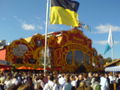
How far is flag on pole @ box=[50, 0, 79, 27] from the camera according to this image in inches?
711

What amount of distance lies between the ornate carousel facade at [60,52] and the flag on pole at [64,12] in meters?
12.2

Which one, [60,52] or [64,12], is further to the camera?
[60,52]

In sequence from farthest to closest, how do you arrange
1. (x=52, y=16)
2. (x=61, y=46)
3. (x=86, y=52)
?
(x=86, y=52) → (x=61, y=46) → (x=52, y=16)

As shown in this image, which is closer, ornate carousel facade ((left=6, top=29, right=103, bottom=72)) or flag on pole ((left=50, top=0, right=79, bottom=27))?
flag on pole ((left=50, top=0, right=79, bottom=27))

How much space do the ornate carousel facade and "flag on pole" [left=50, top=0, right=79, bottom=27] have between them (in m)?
12.2

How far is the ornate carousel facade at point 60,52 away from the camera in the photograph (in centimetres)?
3020

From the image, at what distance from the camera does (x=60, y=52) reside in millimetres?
33531

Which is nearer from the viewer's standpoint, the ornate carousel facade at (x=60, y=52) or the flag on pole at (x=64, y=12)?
the flag on pole at (x=64, y=12)

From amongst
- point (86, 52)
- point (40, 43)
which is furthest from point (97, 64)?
point (40, 43)

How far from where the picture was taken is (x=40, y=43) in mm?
32312

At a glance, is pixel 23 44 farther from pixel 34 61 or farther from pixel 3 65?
pixel 3 65

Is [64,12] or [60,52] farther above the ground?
[64,12]

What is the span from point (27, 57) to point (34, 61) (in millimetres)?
1044

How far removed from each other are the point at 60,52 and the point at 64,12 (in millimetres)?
15118
